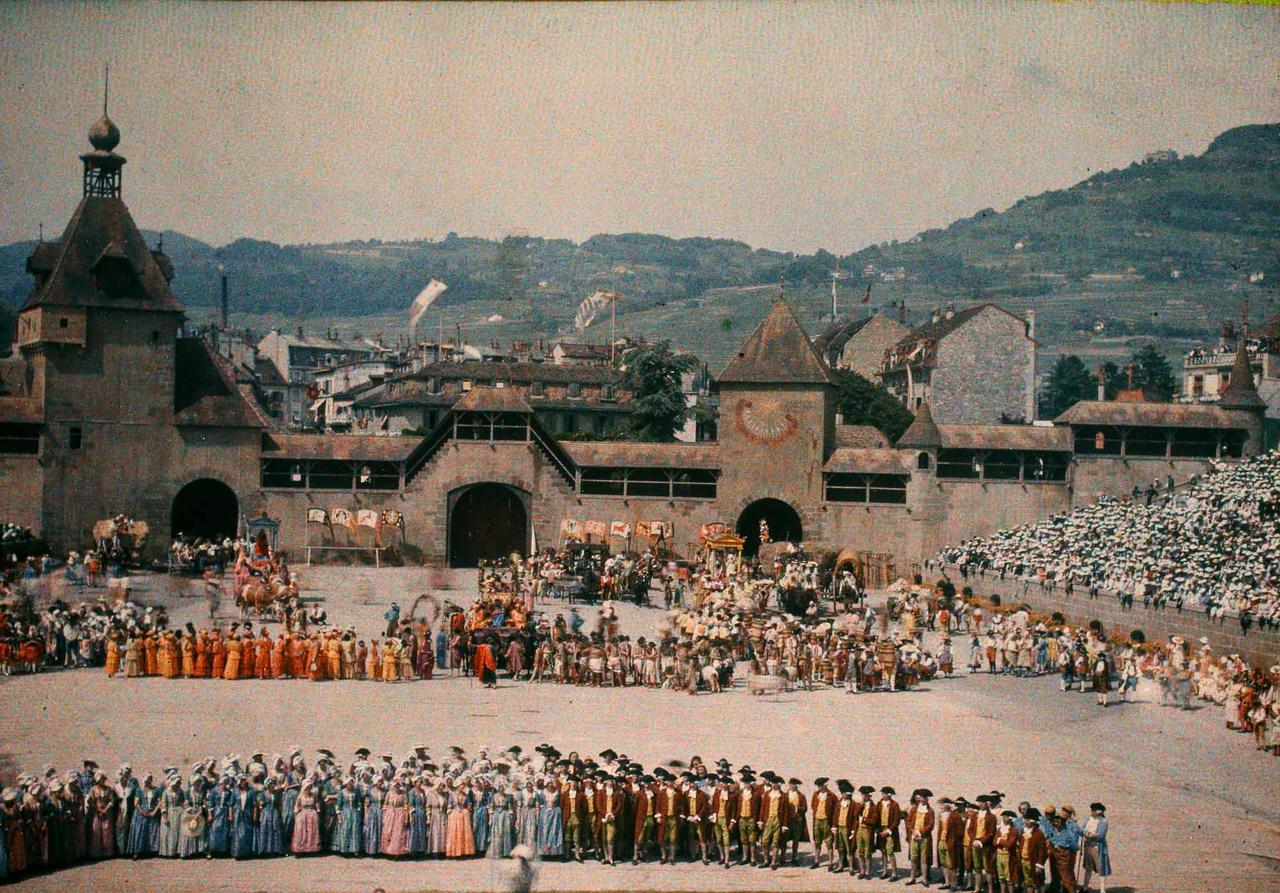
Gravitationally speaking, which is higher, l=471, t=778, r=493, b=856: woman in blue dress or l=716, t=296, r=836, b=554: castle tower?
l=716, t=296, r=836, b=554: castle tower

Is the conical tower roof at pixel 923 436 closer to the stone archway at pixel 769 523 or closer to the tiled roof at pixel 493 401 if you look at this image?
the stone archway at pixel 769 523

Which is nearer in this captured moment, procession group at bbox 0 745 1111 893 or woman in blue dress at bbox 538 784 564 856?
procession group at bbox 0 745 1111 893

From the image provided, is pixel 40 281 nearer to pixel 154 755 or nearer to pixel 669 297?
pixel 154 755

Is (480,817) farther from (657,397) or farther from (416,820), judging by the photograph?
(657,397)

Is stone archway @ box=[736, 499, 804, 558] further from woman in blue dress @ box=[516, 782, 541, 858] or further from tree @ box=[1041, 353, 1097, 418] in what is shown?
tree @ box=[1041, 353, 1097, 418]

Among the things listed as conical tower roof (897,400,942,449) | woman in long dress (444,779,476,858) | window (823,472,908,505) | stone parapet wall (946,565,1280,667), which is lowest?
woman in long dress (444,779,476,858)

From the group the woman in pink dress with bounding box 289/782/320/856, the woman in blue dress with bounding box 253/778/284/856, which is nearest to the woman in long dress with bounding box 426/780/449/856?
the woman in pink dress with bounding box 289/782/320/856
